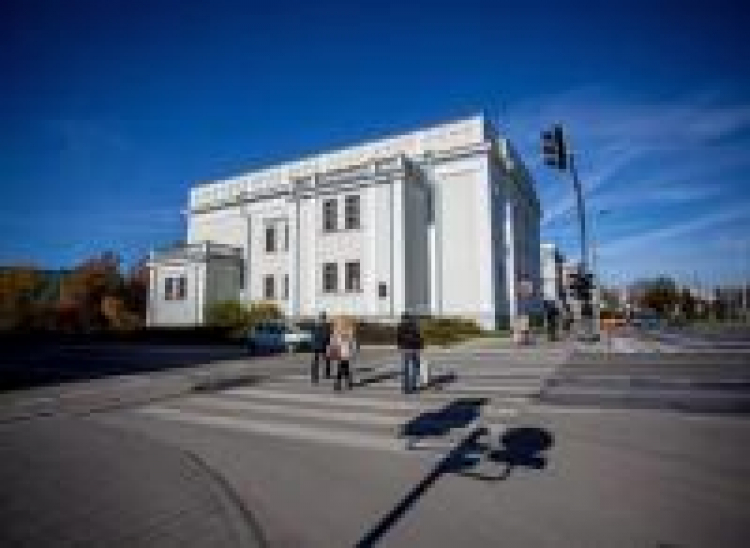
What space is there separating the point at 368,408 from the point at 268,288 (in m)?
30.9

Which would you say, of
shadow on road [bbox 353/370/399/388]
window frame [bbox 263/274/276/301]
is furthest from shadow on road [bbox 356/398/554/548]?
window frame [bbox 263/274/276/301]

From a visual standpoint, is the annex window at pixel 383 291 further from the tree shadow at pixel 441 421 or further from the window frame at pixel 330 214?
the tree shadow at pixel 441 421

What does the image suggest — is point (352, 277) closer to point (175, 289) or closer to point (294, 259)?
point (294, 259)

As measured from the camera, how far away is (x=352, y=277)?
112 ft

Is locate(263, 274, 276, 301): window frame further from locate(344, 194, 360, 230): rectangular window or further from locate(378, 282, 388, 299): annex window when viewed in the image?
locate(378, 282, 388, 299): annex window

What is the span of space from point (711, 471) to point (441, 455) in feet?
10.0

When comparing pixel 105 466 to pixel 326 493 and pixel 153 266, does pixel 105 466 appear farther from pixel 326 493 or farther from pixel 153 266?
pixel 153 266

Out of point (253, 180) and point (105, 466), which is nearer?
point (105, 466)

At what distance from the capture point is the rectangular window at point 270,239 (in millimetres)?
41125

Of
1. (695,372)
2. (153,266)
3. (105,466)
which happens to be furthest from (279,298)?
(105,466)

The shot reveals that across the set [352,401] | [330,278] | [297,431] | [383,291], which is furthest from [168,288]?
[297,431]

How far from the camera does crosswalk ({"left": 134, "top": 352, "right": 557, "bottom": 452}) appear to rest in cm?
809

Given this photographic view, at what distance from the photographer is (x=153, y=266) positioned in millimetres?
40875

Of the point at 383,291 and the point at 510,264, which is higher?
the point at 510,264
